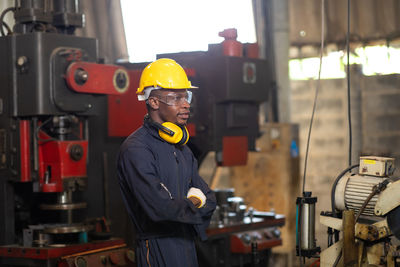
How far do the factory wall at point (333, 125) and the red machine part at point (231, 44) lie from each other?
5.15 ft

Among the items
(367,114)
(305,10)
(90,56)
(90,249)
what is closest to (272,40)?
(305,10)

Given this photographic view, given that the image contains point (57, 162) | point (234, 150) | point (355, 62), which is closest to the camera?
point (57, 162)

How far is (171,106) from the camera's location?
2.86 meters

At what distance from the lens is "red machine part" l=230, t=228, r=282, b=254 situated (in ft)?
13.6

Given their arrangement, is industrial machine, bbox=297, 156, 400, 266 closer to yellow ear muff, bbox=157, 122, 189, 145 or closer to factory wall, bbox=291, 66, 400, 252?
yellow ear muff, bbox=157, 122, 189, 145

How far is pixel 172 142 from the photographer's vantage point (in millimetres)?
2820

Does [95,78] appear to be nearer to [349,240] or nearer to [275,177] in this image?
[349,240]

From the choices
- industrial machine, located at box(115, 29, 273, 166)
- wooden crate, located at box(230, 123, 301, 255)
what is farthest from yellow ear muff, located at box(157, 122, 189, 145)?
wooden crate, located at box(230, 123, 301, 255)

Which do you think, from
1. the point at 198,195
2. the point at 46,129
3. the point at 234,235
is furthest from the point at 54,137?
the point at 234,235

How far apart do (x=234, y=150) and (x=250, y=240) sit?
1.94ft

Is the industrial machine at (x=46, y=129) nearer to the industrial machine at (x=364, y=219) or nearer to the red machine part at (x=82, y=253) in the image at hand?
the red machine part at (x=82, y=253)

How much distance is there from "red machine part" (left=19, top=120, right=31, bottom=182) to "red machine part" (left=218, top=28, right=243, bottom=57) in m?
1.33

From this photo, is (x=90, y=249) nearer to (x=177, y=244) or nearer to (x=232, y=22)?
(x=177, y=244)

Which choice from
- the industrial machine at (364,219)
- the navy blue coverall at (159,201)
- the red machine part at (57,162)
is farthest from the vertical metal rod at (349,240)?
the red machine part at (57,162)
